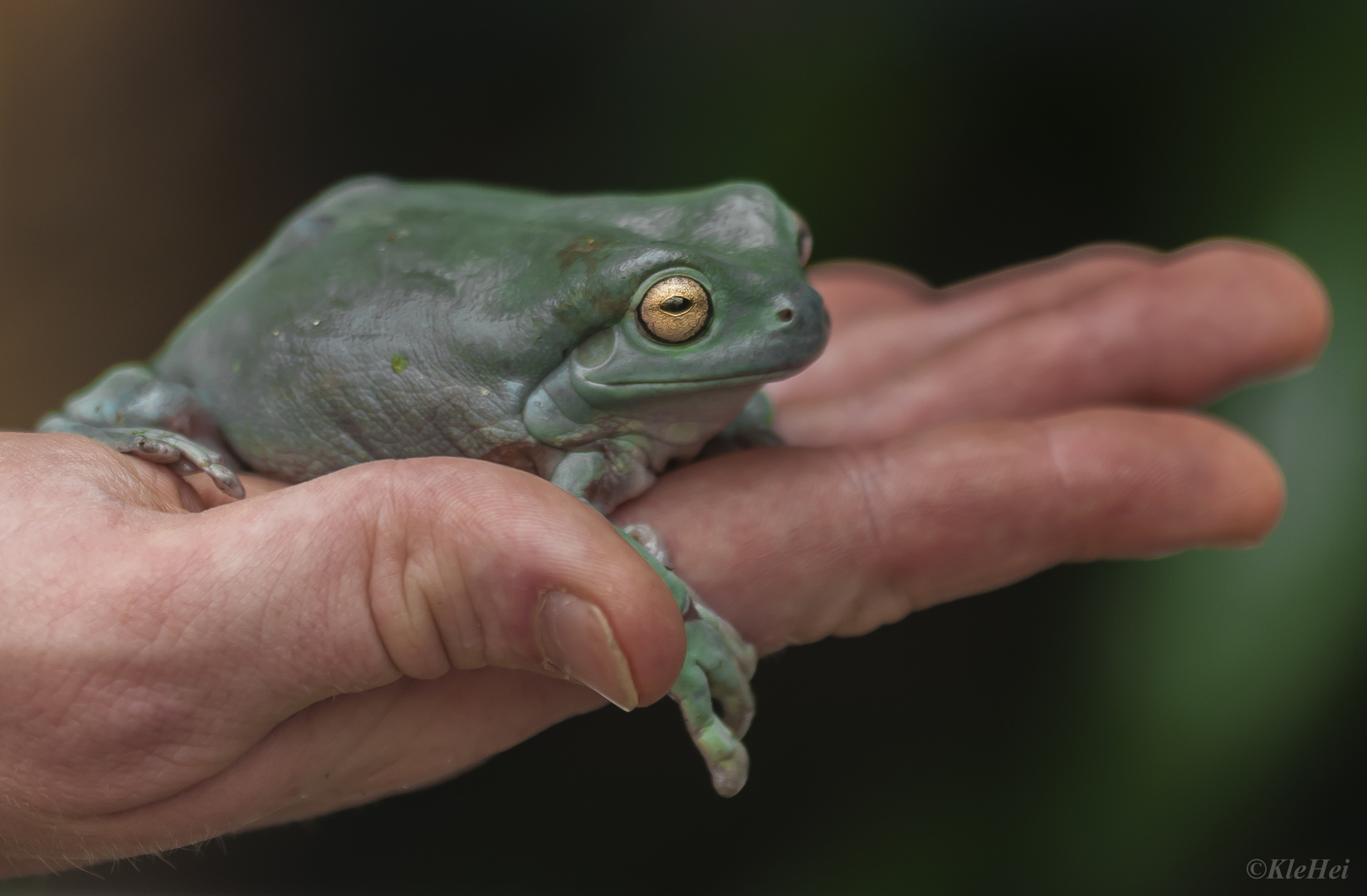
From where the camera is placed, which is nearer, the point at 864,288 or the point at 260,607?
the point at 260,607

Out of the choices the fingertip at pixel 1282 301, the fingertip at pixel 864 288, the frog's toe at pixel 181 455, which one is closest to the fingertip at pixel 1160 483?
the fingertip at pixel 1282 301

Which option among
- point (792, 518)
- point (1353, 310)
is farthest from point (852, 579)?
point (1353, 310)

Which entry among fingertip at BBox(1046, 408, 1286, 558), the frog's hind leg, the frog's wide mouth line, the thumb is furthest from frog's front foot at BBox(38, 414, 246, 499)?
fingertip at BBox(1046, 408, 1286, 558)

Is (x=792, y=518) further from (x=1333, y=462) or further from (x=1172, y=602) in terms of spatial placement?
(x=1333, y=462)

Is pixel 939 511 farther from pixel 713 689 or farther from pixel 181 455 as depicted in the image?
pixel 181 455

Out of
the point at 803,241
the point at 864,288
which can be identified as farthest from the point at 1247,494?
the point at 864,288

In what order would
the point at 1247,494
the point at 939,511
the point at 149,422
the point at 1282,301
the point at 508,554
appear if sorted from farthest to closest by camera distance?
the point at 1282,301 → the point at 1247,494 → the point at 939,511 → the point at 149,422 → the point at 508,554

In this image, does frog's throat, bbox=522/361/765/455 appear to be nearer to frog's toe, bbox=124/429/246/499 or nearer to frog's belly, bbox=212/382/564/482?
frog's belly, bbox=212/382/564/482
